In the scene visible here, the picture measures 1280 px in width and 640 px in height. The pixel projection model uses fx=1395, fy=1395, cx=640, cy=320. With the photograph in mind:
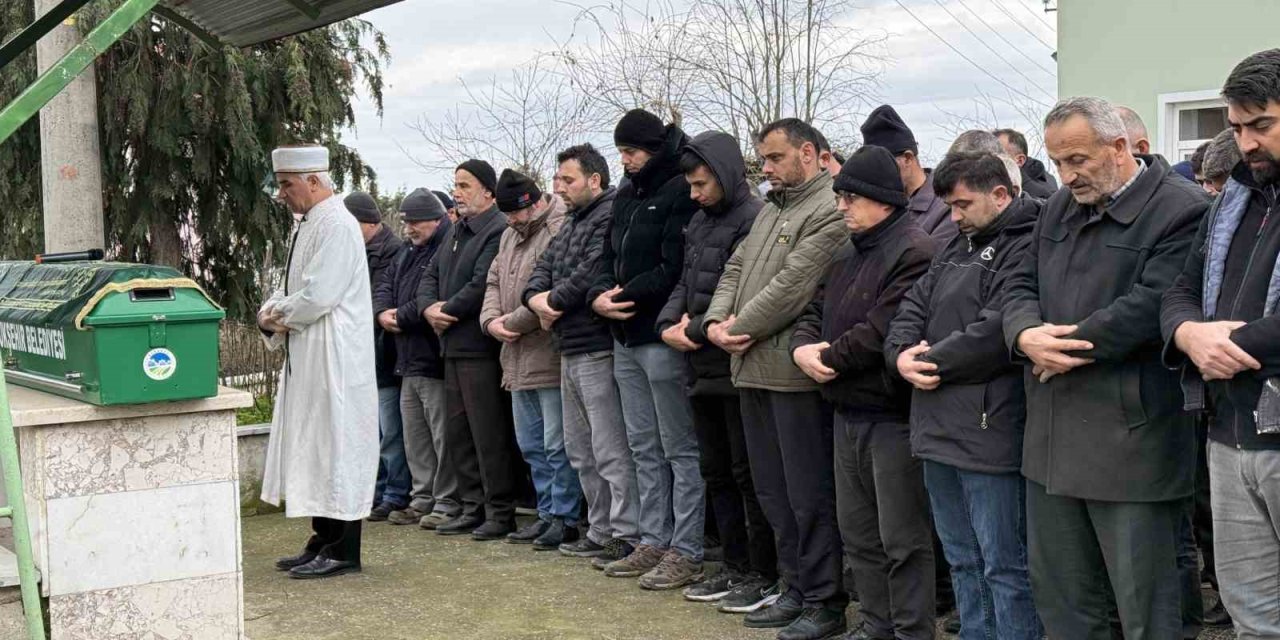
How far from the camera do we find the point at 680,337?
6.23 meters

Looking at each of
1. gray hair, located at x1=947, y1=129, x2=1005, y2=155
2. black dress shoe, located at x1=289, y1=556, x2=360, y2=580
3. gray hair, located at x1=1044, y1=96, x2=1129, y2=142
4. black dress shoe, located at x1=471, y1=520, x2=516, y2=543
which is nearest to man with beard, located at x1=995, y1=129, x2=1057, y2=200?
gray hair, located at x1=947, y1=129, x2=1005, y2=155

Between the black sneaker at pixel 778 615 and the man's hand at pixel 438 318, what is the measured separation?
2.90 m

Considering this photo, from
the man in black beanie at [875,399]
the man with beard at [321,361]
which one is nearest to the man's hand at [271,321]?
the man with beard at [321,361]

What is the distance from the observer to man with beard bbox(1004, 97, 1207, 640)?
13.2 feet

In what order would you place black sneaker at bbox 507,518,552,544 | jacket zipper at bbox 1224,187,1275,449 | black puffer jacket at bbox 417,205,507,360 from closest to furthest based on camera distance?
1. jacket zipper at bbox 1224,187,1275,449
2. black sneaker at bbox 507,518,552,544
3. black puffer jacket at bbox 417,205,507,360

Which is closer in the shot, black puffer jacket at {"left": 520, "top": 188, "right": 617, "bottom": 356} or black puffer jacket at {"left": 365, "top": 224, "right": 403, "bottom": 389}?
black puffer jacket at {"left": 520, "top": 188, "right": 617, "bottom": 356}

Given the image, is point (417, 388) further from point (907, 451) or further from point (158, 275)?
point (907, 451)

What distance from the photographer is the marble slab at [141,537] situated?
4.75m

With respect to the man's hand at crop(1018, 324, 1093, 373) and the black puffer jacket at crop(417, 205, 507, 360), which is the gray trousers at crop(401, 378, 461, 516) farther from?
the man's hand at crop(1018, 324, 1093, 373)

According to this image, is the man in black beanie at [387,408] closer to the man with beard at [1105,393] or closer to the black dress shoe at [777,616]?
A: the black dress shoe at [777,616]

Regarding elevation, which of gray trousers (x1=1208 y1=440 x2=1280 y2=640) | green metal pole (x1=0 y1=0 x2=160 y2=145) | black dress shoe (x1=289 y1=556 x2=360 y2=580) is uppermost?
green metal pole (x1=0 y1=0 x2=160 y2=145)

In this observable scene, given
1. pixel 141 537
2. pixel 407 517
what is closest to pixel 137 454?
pixel 141 537

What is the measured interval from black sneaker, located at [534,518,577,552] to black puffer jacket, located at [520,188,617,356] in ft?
3.49

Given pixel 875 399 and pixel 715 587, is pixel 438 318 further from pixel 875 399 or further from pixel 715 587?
pixel 875 399
